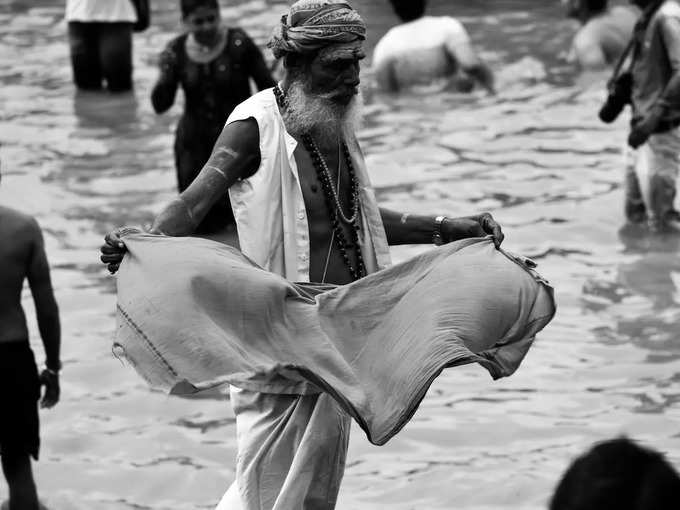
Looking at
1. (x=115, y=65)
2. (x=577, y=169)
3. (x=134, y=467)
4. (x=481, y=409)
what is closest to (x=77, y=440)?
(x=134, y=467)

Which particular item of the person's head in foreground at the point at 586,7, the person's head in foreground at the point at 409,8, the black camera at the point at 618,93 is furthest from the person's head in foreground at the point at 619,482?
the person's head in foreground at the point at 586,7

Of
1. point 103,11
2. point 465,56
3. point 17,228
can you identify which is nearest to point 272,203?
point 17,228

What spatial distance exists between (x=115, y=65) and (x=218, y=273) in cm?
980

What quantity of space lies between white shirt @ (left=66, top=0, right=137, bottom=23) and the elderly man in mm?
8729

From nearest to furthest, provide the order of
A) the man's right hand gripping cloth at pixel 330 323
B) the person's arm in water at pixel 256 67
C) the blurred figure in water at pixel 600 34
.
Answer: the man's right hand gripping cloth at pixel 330 323, the person's arm in water at pixel 256 67, the blurred figure in water at pixel 600 34

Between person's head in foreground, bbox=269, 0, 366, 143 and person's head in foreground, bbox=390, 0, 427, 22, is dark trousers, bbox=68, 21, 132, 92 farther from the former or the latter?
person's head in foreground, bbox=269, 0, 366, 143

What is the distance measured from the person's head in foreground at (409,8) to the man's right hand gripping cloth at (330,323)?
8.84 metres

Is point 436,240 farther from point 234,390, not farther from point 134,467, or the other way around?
point 134,467

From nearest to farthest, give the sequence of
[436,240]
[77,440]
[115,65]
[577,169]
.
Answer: [436,240] < [77,440] < [577,169] < [115,65]

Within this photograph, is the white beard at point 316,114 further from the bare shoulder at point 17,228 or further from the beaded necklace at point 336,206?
the bare shoulder at point 17,228

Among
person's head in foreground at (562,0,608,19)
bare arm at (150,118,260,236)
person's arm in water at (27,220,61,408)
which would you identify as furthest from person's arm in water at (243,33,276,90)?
person's head in foreground at (562,0,608,19)

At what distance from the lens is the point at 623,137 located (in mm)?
12211

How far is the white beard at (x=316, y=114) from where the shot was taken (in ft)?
16.7

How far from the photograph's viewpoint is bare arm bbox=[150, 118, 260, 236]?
16.1ft
